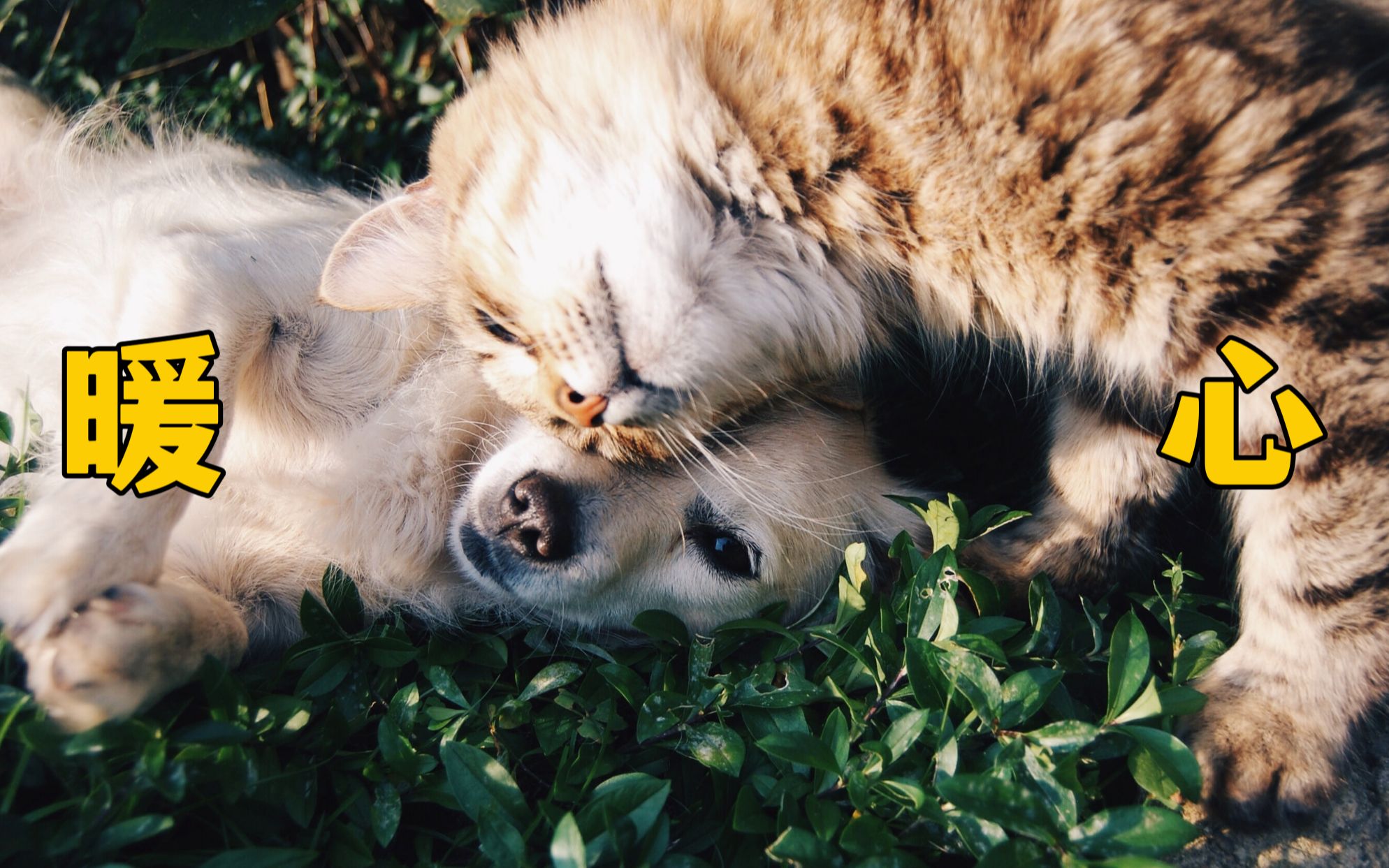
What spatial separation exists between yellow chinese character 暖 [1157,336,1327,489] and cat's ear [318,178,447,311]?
1.46 meters

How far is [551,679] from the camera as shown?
1896mm

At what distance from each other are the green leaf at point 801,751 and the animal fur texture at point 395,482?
21.9 inches

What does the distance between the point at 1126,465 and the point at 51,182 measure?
289cm

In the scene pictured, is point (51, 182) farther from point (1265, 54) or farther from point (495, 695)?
point (1265, 54)

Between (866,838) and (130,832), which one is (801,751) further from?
(130,832)

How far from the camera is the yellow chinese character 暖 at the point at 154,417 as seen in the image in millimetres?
1964

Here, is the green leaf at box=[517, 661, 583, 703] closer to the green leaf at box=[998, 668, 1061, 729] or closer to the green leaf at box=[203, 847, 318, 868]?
the green leaf at box=[203, 847, 318, 868]

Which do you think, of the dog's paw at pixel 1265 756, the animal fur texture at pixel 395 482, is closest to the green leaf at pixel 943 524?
the animal fur texture at pixel 395 482

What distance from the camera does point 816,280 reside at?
70.6 inches

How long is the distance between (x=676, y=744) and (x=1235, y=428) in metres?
1.08

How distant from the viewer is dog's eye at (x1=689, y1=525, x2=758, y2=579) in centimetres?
216

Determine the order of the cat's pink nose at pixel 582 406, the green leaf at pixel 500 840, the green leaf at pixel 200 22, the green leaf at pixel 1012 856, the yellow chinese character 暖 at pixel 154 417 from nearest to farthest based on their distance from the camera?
the green leaf at pixel 1012 856 < the green leaf at pixel 500 840 < the cat's pink nose at pixel 582 406 < the yellow chinese character 暖 at pixel 154 417 < the green leaf at pixel 200 22

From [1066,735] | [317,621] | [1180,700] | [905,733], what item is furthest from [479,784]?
[1180,700]

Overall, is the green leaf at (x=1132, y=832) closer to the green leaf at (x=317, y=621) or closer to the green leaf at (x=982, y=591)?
the green leaf at (x=982, y=591)
